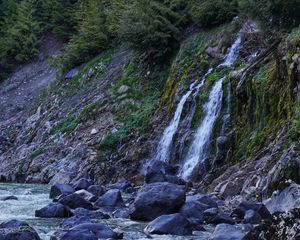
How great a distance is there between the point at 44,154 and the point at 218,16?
34.3 feet

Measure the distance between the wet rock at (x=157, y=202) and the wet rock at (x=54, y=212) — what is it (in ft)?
4.84

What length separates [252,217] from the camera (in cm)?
1097

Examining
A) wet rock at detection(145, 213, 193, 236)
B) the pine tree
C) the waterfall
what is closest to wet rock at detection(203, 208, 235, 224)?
wet rock at detection(145, 213, 193, 236)

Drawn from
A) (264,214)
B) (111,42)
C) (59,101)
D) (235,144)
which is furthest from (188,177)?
(111,42)

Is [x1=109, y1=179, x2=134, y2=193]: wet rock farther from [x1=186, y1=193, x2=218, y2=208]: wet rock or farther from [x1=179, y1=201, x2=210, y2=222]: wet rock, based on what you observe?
[x1=179, y1=201, x2=210, y2=222]: wet rock

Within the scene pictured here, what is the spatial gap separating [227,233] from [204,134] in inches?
437

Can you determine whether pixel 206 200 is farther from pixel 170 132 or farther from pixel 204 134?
pixel 170 132

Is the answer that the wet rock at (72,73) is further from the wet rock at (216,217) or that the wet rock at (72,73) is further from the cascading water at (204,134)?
the wet rock at (216,217)

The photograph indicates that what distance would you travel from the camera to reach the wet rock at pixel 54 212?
12.5 metres

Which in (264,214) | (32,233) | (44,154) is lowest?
(44,154)

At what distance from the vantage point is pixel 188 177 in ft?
63.8

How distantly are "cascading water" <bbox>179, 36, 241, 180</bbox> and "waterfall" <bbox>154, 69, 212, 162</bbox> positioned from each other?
1.43 meters

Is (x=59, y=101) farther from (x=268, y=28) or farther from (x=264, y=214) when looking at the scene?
(x=264, y=214)

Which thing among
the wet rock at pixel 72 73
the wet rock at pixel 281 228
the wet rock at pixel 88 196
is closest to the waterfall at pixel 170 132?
the wet rock at pixel 88 196
